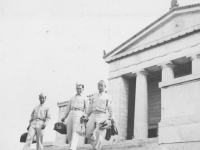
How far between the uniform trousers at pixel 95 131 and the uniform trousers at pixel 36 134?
9.24 ft

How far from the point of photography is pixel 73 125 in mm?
9062

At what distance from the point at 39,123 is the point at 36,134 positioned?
0.43 meters

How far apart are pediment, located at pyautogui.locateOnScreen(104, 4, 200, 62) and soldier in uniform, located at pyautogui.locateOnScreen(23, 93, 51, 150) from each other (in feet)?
48.9

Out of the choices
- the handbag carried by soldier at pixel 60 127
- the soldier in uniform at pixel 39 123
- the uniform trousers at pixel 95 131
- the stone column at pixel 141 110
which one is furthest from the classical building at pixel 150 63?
the handbag carried by soldier at pixel 60 127

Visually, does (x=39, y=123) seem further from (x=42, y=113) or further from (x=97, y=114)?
(x=97, y=114)

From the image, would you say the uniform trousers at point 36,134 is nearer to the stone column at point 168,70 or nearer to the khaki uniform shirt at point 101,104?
the khaki uniform shirt at point 101,104

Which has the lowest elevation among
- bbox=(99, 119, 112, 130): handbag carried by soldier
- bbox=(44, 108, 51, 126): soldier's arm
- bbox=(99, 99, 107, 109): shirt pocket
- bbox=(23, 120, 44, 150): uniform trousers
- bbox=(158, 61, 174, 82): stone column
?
bbox=(23, 120, 44, 150): uniform trousers

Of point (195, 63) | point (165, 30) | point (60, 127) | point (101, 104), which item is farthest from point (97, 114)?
point (165, 30)

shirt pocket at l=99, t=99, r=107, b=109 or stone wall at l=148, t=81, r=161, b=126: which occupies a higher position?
stone wall at l=148, t=81, r=161, b=126

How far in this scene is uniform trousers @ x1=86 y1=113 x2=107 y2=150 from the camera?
8.38 meters

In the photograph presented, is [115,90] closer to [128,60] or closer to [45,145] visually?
[128,60]

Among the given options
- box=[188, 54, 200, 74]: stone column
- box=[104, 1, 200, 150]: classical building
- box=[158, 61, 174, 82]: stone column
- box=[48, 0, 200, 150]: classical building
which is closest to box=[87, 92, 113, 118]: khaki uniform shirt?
box=[48, 0, 200, 150]: classical building

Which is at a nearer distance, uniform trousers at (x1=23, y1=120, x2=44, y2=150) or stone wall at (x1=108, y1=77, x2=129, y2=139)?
uniform trousers at (x1=23, y1=120, x2=44, y2=150)

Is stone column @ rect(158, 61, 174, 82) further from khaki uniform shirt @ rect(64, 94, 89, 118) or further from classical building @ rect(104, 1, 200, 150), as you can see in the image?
khaki uniform shirt @ rect(64, 94, 89, 118)
